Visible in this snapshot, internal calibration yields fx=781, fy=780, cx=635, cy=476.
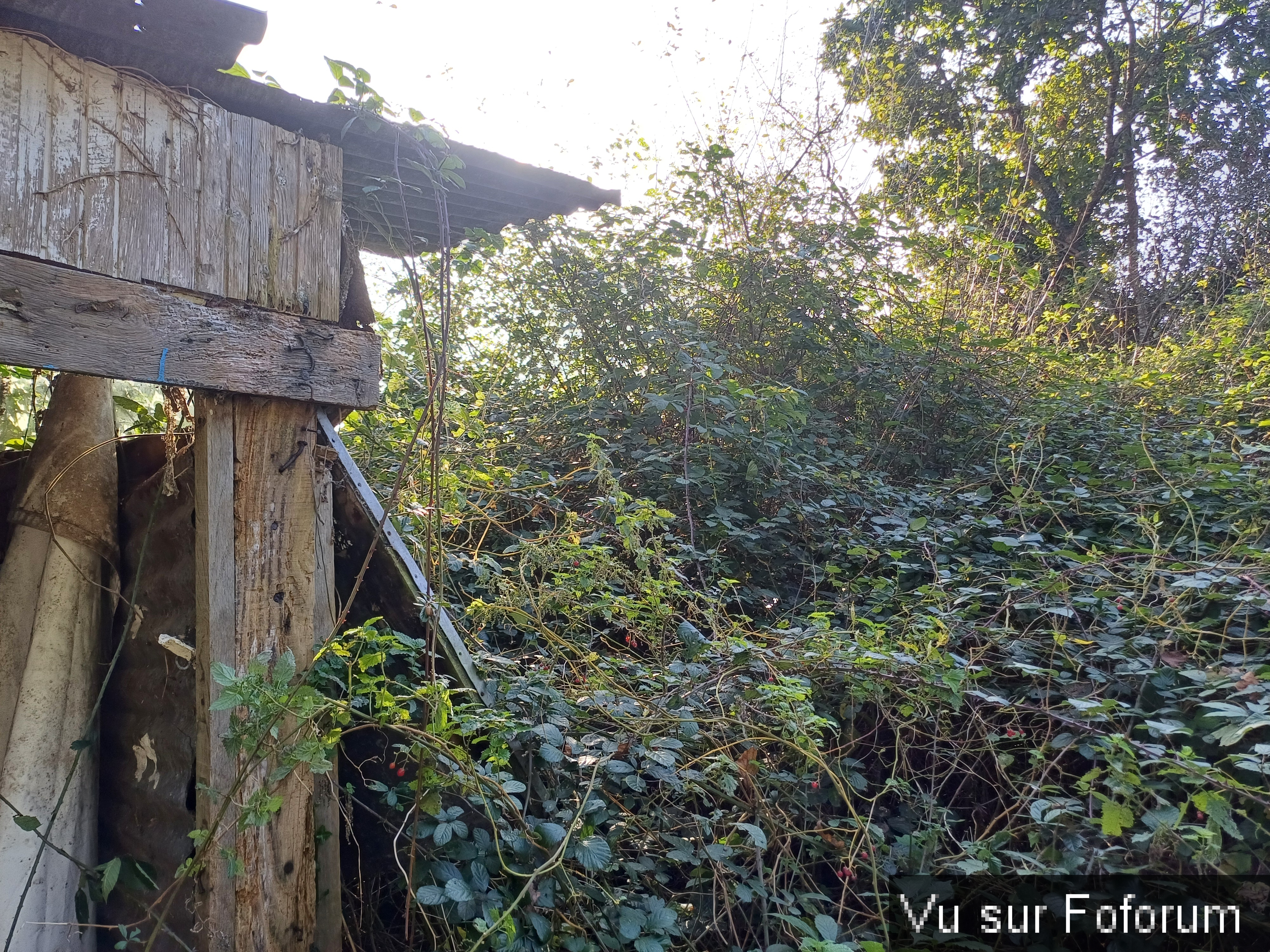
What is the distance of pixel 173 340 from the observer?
2.12 metres

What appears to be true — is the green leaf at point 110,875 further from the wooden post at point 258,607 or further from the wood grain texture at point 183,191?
the wood grain texture at point 183,191

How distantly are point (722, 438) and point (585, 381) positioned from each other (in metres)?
1.17

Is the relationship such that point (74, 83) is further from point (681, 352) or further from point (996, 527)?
point (996, 527)

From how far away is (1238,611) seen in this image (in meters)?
2.94

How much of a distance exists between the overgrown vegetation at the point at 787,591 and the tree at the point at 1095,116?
423cm

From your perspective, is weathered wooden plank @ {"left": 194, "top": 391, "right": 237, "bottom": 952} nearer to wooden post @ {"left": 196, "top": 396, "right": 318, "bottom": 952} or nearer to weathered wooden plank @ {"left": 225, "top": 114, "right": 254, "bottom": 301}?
wooden post @ {"left": 196, "top": 396, "right": 318, "bottom": 952}

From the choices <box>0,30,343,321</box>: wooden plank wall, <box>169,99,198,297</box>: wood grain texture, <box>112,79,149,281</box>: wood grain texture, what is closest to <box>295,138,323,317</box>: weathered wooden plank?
<box>0,30,343,321</box>: wooden plank wall

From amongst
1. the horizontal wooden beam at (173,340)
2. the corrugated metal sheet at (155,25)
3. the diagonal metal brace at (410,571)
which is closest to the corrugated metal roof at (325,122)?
the corrugated metal sheet at (155,25)

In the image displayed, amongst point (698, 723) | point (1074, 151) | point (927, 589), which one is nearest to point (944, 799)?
point (927, 589)

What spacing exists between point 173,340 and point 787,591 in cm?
327

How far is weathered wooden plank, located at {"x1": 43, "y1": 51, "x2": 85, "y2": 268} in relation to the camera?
199 centimetres

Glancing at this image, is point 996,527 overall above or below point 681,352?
below

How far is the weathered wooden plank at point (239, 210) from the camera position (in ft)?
7.48

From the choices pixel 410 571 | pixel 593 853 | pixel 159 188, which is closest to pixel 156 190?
pixel 159 188
